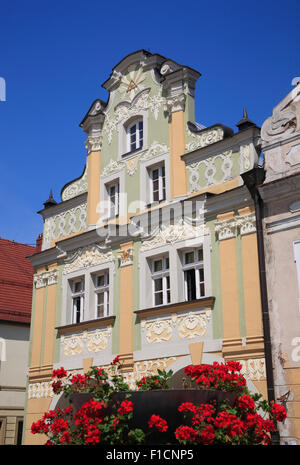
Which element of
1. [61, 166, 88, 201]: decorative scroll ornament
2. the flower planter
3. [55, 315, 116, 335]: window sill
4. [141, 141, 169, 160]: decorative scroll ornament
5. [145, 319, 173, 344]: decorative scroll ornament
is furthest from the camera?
[61, 166, 88, 201]: decorative scroll ornament

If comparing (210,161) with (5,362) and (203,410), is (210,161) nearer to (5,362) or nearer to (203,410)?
(203,410)

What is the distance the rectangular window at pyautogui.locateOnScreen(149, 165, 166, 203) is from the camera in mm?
16089

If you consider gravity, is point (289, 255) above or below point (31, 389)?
above

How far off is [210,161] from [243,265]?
316 centimetres

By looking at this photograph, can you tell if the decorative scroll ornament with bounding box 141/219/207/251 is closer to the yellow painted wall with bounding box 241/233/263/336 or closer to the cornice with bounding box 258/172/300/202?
the yellow painted wall with bounding box 241/233/263/336

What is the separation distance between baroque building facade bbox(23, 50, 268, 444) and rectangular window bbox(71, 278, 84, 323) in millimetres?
43

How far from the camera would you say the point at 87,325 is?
16516mm

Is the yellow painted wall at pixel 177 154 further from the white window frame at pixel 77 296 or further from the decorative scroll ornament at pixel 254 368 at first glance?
the decorative scroll ornament at pixel 254 368

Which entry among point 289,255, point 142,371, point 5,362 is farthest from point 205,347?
point 5,362

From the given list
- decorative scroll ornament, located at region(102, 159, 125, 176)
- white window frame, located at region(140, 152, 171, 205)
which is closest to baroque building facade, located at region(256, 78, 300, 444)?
white window frame, located at region(140, 152, 171, 205)

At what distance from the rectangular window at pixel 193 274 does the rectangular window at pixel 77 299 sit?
4175mm

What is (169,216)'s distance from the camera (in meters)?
15.2

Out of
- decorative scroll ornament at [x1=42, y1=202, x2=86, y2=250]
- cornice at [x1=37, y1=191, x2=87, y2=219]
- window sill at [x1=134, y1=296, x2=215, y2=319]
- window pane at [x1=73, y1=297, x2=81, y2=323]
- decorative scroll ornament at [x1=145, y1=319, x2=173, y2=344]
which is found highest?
cornice at [x1=37, y1=191, x2=87, y2=219]
